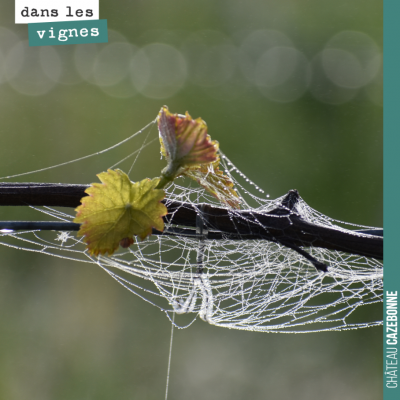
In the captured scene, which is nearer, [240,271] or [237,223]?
[237,223]

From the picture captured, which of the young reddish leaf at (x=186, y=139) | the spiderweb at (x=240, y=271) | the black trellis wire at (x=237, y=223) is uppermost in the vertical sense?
the young reddish leaf at (x=186, y=139)

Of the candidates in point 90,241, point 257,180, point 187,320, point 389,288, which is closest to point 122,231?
point 90,241

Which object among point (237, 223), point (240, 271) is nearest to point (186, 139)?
point (237, 223)

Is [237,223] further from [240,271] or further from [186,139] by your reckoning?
[240,271]

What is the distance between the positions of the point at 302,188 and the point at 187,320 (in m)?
0.97

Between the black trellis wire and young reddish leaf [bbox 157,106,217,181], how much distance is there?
3 centimetres

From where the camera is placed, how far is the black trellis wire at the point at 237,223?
208 millimetres

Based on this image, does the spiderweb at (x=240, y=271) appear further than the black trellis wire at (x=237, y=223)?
Yes

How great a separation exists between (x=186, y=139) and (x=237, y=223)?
6cm

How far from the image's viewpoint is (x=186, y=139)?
23cm

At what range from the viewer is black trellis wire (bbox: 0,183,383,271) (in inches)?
8.2

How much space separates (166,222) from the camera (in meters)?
0.25

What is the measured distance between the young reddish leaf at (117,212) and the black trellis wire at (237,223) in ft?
0.04

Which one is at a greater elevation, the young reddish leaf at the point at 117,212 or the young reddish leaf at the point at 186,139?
the young reddish leaf at the point at 186,139
